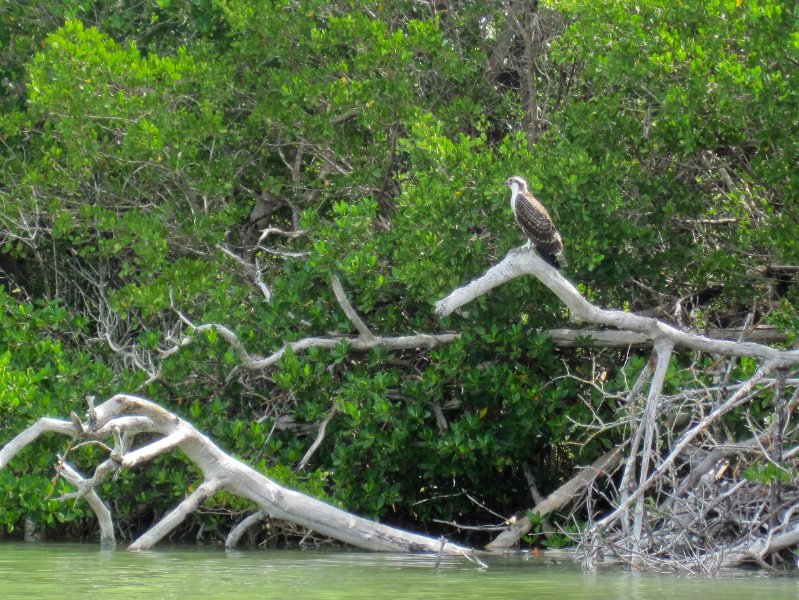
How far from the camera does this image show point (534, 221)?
827 centimetres

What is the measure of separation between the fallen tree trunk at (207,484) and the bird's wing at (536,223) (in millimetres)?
2079

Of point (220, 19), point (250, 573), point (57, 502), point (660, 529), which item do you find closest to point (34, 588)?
point (250, 573)

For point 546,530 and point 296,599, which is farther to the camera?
point 546,530

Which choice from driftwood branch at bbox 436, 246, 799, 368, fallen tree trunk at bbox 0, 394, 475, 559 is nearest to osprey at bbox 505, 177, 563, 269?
driftwood branch at bbox 436, 246, 799, 368

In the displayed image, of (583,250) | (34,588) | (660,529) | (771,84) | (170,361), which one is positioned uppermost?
(771,84)

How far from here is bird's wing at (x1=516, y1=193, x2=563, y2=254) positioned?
824 centimetres

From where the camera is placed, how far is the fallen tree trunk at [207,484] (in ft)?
25.1

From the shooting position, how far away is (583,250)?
8961 millimetres

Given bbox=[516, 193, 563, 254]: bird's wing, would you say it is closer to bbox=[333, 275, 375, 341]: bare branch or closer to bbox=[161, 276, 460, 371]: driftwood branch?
bbox=[161, 276, 460, 371]: driftwood branch

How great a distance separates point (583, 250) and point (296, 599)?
12.8 ft

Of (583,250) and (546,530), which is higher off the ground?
(583,250)

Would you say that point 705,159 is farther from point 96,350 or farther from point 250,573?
point 96,350

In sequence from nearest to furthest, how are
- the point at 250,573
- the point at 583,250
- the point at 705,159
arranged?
the point at 250,573
the point at 583,250
the point at 705,159

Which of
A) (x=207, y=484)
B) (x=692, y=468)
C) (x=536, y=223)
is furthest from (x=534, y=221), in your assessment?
(x=207, y=484)
